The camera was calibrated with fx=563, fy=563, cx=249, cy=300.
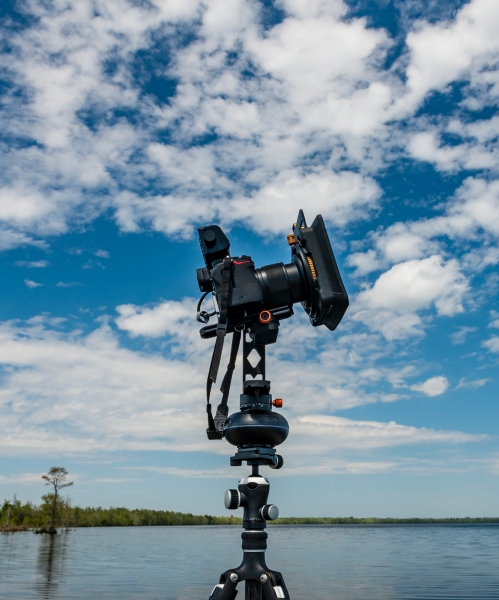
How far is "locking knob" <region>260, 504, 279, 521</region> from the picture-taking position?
3.15m

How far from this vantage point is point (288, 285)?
3.78 meters

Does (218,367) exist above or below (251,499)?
above

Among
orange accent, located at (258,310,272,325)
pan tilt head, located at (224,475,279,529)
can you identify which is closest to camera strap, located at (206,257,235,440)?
orange accent, located at (258,310,272,325)

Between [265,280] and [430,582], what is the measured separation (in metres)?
13.4

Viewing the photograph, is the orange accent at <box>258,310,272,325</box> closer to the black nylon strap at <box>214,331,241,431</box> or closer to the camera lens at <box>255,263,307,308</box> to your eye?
the camera lens at <box>255,263,307,308</box>

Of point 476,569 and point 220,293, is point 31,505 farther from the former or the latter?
point 220,293

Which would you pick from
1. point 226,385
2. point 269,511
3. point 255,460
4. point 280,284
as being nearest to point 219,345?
point 226,385

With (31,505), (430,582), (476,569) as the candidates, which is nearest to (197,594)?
(430,582)

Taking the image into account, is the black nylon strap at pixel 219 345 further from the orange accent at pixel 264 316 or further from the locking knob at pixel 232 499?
the locking knob at pixel 232 499

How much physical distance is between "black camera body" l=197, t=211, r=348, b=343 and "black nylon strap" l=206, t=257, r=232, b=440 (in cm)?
5

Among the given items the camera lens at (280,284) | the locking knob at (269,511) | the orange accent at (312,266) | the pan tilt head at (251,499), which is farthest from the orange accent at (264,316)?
the locking knob at (269,511)

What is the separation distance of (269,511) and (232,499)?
0.72ft

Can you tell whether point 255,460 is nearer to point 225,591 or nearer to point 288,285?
point 225,591

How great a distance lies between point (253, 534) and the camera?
3188mm
